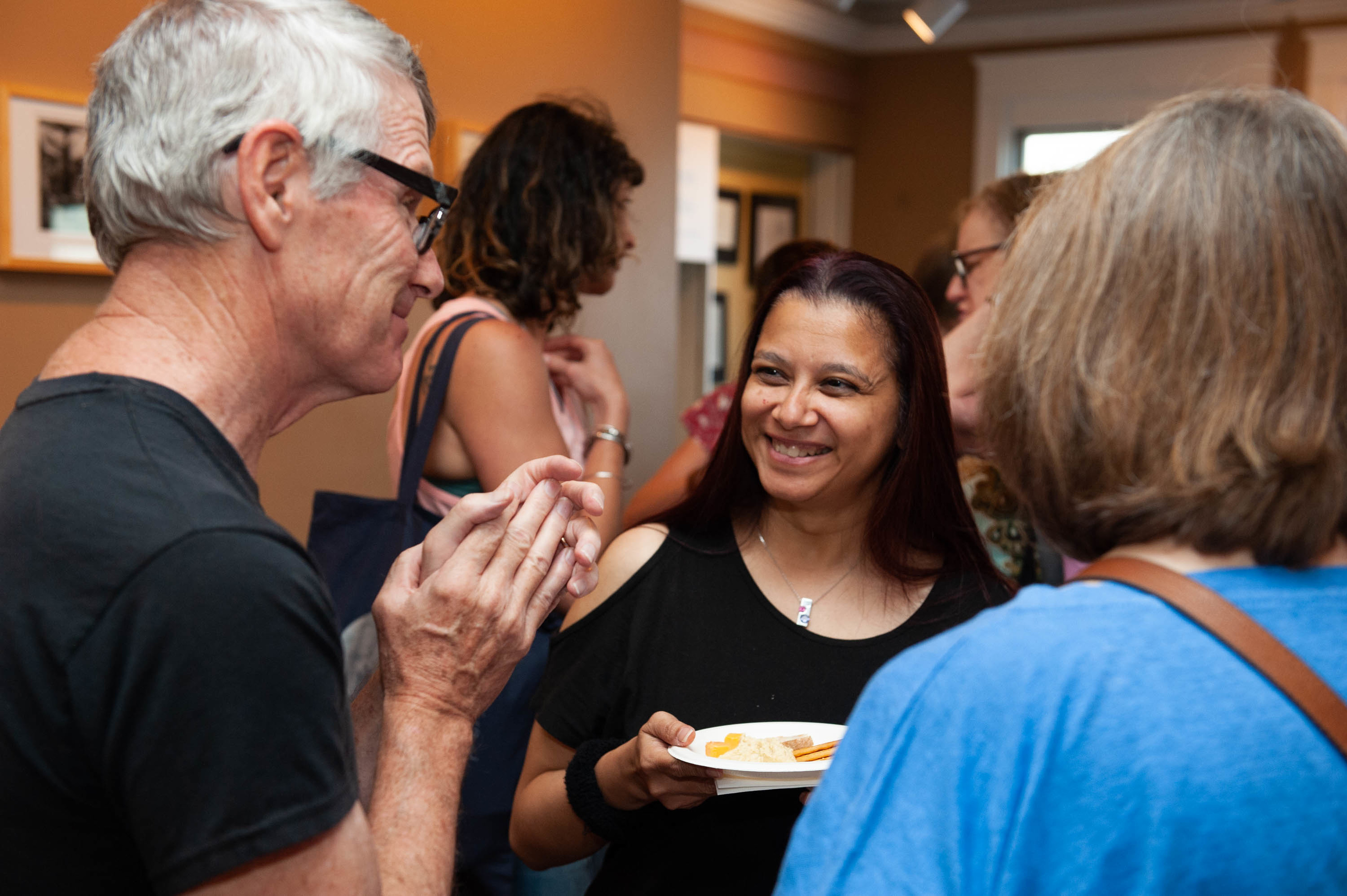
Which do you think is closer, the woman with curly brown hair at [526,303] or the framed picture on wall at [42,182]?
the woman with curly brown hair at [526,303]

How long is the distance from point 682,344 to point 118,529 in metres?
5.24

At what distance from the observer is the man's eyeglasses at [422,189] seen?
102 centimetres

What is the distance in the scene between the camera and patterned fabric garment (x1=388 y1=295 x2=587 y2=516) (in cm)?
196

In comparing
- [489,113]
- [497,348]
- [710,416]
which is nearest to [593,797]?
[497,348]

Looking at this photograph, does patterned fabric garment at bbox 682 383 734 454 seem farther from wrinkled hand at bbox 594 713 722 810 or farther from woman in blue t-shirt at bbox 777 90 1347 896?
woman in blue t-shirt at bbox 777 90 1347 896

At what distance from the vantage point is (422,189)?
1.08 m

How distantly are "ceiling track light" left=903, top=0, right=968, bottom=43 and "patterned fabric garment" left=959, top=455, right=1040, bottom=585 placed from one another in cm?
341

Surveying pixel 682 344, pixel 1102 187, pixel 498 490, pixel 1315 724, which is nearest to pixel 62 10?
pixel 498 490

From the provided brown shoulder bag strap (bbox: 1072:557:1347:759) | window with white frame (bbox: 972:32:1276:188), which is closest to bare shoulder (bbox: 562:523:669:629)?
brown shoulder bag strap (bbox: 1072:557:1347:759)

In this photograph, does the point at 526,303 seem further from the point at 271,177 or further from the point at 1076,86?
the point at 1076,86

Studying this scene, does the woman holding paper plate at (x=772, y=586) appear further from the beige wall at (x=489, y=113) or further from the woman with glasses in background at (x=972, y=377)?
the beige wall at (x=489, y=113)

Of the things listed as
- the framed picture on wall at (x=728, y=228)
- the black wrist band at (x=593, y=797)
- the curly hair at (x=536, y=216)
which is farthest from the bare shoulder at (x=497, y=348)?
the framed picture on wall at (x=728, y=228)

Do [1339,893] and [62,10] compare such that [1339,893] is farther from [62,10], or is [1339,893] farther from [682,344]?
[682,344]

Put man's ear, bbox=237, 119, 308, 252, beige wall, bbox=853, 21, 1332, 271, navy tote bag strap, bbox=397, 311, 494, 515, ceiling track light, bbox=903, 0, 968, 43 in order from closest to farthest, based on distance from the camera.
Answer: man's ear, bbox=237, 119, 308, 252, navy tote bag strap, bbox=397, 311, 494, 515, ceiling track light, bbox=903, 0, 968, 43, beige wall, bbox=853, 21, 1332, 271
